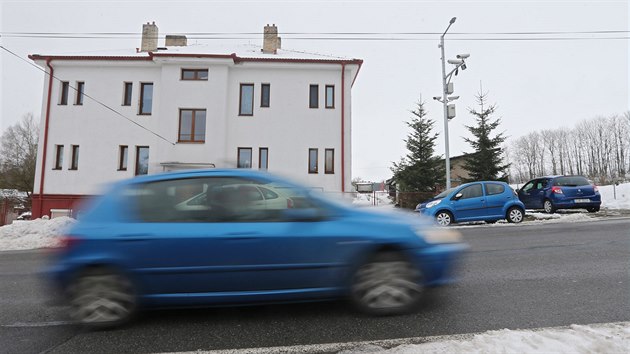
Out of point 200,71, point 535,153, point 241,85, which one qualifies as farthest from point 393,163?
point 535,153

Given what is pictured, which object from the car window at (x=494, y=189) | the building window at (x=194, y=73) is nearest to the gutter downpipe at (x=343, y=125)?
the building window at (x=194, y=73)

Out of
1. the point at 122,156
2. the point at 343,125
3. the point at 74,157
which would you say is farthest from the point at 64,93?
the point at 343,125

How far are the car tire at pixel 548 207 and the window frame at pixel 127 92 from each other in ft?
68.0

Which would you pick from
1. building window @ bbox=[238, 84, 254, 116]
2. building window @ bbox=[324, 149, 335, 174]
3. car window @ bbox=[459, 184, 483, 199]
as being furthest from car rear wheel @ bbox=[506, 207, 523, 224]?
building window @ bbox=[238, 84, 254, 116]

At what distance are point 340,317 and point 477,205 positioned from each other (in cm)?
916

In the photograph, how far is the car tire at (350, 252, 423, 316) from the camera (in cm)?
333

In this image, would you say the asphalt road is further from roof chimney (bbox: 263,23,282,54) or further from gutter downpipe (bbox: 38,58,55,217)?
roof chimney (bbox: 263,23,282,54)

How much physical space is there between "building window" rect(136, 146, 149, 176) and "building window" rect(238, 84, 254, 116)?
5.61 metres

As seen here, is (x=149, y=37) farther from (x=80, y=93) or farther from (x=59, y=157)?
(x=59, y=157)

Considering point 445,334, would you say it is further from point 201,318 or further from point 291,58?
point 291,58

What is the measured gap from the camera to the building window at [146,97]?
1891 centimetres

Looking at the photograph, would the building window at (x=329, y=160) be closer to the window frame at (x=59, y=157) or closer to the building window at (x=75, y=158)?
the building window at (x=75, y=158)

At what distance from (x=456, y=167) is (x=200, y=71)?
2711cm

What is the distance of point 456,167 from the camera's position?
3503 centimetres
